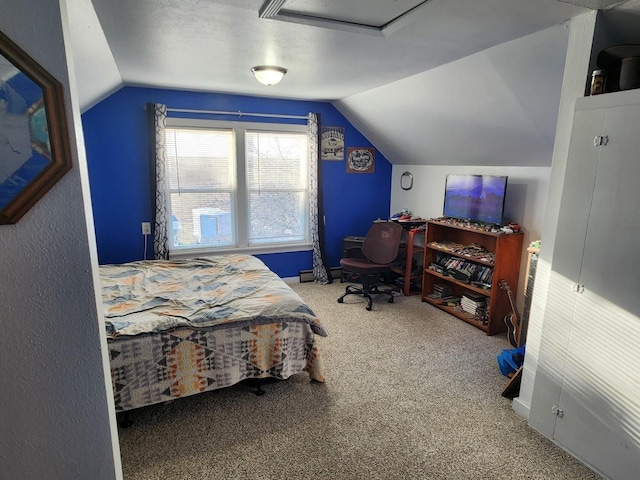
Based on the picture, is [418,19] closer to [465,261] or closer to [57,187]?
[57,187]

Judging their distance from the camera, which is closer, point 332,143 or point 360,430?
point 360,430

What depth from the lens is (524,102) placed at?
2756 millimetres

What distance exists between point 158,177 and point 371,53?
8.56 ft

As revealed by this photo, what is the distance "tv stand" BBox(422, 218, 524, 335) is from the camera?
3420mm

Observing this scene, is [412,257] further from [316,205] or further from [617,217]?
[617,217]

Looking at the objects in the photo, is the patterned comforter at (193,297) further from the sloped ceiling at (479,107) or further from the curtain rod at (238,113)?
the sloped ceiling at (479,107)

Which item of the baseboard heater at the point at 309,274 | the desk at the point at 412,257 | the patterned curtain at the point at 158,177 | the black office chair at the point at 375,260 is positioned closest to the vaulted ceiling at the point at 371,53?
the patterned curtain at the point at 158,177

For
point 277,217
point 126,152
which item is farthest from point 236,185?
point 126,152

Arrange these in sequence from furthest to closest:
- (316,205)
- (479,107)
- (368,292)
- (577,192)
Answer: (316,205) → (368,292) → (479,107) → (577,192)

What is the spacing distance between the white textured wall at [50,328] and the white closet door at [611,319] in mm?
2126

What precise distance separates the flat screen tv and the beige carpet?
4.38 ft

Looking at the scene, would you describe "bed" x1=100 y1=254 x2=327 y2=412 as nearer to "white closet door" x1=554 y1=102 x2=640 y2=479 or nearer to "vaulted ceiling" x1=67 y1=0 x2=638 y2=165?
"white closet door" x1=554 y1=102 x2=640 y2=479

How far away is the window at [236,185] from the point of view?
4.17 metres

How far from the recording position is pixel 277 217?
4750 millimetres
